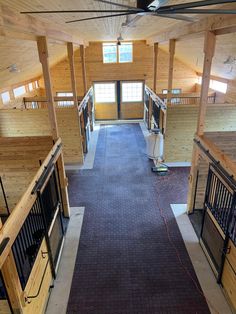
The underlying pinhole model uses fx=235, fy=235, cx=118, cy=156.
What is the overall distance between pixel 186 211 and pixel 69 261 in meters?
2.31

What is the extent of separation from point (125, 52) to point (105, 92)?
1.83m

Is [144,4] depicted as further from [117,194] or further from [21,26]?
[117,194]

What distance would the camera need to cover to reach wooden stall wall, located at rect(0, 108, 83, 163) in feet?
18.5

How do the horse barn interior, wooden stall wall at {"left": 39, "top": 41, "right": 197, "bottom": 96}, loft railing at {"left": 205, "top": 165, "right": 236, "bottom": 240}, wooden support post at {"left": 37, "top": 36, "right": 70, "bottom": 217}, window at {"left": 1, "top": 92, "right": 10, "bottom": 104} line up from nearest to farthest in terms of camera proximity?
the horse barn interior, loft railing at {"left": 205, "top": 165, "right": 236, "bottom": 240}, wooden support post at {"left": 37, "top": 36, "right": 70, "bottom": 217}, window at {"left": 1, "top": 92, "right": 10, "bottom": 104}, wooden stall wall at {"left": 39, "top": 41, "right": 197, "bottom": 96}

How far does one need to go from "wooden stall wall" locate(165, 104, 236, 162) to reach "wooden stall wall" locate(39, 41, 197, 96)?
4.73 metres

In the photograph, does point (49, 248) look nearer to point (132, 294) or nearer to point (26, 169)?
point (132, 294)

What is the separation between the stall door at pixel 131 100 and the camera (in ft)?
33.7

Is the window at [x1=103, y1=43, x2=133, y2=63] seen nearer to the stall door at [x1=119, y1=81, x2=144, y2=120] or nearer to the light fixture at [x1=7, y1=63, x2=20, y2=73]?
the stall door at [x1=119, y1=81, x2=144, y2=120]

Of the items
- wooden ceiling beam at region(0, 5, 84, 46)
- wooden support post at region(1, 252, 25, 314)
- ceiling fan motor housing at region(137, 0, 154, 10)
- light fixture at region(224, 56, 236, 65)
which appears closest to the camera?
ceiling fan motor housing at region(137, 0, 154, 10)

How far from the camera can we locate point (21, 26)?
9.04ft

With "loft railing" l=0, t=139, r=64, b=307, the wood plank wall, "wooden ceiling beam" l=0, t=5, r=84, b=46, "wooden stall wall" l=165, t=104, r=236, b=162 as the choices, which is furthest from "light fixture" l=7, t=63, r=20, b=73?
"wooden stall wall" l=165, t=104, r=236, b=162

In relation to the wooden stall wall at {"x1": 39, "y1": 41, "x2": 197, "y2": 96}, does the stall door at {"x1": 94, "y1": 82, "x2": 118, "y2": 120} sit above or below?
below

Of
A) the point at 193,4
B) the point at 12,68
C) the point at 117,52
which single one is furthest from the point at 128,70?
the point at 193,4

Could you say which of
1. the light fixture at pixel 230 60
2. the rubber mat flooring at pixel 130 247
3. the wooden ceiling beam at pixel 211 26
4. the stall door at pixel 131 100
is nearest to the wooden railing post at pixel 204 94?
the wooden ceiling beam at pixel 211 26
